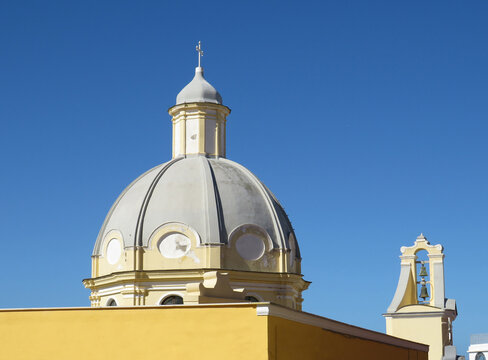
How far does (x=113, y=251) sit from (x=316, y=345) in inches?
537

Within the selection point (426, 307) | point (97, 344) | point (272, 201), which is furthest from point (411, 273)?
point (97, 344)

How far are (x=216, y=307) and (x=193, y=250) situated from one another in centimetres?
1319

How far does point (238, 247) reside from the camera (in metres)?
28.1

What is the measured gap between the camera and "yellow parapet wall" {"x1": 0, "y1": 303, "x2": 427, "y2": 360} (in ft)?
46.9

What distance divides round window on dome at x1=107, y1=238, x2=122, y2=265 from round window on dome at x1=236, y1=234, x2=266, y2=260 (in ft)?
12.2

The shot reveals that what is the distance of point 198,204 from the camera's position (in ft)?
92.8

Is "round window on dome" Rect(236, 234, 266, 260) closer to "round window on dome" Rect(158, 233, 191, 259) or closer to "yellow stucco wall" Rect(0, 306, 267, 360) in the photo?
"round window on dome" Rect(158, 233, 191, 259)

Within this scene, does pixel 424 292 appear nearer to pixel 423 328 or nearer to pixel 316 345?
pixel 423 328

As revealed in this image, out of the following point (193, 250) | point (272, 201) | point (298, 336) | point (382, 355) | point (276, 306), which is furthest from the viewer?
point (272, 201)

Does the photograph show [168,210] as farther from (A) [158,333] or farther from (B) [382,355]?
(A) [158,333]

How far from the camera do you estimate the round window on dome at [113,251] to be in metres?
28.6

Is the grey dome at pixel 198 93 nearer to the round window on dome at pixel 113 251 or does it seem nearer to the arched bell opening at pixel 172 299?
the round window on dome at pixel 113 251

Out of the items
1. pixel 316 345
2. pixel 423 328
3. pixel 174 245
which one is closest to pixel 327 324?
pixel 316 345

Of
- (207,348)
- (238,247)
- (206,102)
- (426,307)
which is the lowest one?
(207,348)
